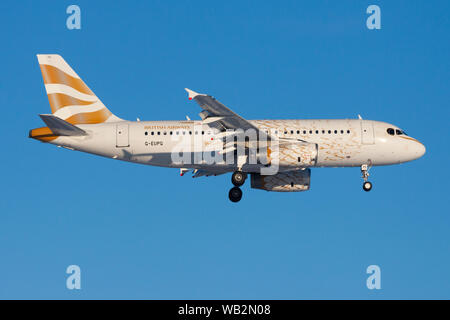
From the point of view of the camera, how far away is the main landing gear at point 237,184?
53469mm

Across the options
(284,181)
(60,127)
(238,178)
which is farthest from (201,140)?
(60,127)

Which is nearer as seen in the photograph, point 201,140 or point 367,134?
point 201,140

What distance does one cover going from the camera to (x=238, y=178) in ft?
175

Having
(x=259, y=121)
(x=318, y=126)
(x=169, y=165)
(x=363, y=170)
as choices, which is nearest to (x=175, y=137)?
(x=169, y=165)

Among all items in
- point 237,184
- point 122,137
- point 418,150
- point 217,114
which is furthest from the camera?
point 418,150

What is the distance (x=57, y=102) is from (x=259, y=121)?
14.3 metres

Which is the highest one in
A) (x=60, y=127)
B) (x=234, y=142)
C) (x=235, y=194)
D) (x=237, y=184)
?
(x=60, y=127)

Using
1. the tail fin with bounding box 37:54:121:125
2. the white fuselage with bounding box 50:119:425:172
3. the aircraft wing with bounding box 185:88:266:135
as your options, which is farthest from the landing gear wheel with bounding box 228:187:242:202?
the tail fin with bounding box 37:54:121:125

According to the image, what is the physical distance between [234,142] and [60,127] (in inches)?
455

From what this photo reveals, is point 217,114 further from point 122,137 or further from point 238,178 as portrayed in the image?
point 122,137

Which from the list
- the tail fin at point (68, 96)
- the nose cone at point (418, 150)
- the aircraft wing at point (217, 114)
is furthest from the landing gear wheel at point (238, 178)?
the nose cone at point (418, 150)

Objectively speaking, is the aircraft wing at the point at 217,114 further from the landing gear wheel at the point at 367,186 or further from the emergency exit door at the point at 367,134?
the landing gear wheel at the point at 367,186

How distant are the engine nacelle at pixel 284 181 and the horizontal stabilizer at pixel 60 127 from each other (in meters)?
12.9

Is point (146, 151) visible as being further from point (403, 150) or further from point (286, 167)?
point (403, 150)
